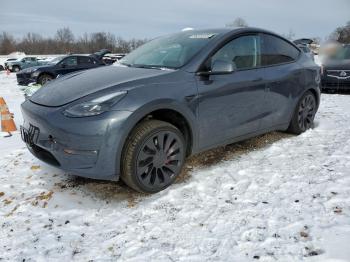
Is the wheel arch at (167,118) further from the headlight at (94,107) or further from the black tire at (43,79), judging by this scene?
the black tire at (43,79)

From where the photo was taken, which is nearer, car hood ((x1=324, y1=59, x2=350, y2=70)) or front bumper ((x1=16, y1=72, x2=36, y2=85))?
car hood ((x1=324, y1=59, x2=350, y2=70))

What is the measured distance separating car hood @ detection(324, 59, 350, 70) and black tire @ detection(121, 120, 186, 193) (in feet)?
25.5

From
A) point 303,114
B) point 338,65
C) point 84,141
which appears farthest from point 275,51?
point 338,65

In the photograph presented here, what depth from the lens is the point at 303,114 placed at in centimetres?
509

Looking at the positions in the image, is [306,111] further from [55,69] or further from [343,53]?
[55,69]

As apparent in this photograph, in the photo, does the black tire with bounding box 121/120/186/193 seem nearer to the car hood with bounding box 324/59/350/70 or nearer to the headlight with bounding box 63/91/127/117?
the headlight with bounding box 63/91/127/117

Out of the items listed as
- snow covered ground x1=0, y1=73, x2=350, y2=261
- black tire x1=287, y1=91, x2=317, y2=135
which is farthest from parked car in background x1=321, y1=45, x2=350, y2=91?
snow covered ground x1=0, y1=73, x2=350, y2=261

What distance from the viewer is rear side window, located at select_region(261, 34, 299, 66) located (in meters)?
4.38

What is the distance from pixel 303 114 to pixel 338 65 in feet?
18.0

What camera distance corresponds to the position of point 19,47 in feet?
279

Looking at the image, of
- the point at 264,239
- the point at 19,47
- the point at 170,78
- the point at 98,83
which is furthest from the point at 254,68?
the point at 19,47

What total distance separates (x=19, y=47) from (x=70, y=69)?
265ft

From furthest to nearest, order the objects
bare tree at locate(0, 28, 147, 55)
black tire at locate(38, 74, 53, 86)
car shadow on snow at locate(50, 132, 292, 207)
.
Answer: bare tree at locate(0, 28, 147, 55)
black tire at locate(38, 74, 53, 86)
car shadow on snow at locate(50, 132, 292, 207)

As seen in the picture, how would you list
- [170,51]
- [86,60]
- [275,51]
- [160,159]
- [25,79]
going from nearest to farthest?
1. [160,159]
2. [170,51]
3. [275,51]
4. [25,79]
5. [86,60]
